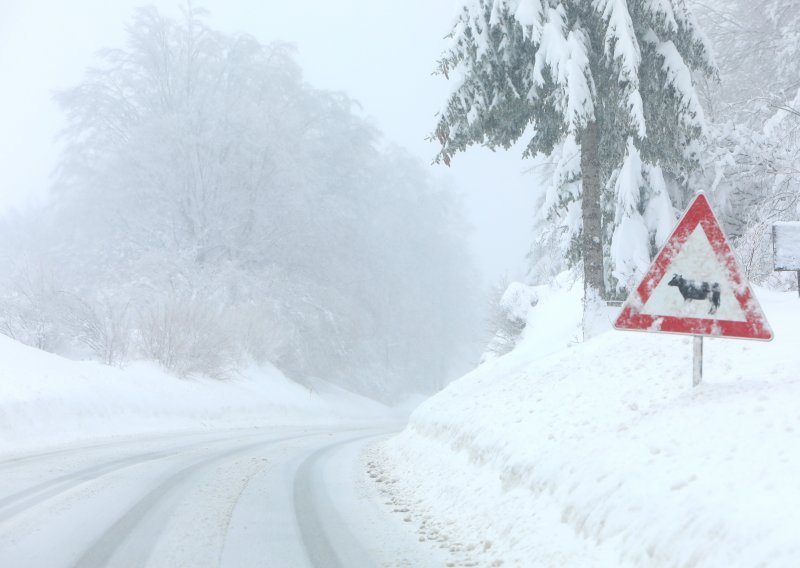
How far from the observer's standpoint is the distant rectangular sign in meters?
7.90

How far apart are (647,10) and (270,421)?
63.8ft

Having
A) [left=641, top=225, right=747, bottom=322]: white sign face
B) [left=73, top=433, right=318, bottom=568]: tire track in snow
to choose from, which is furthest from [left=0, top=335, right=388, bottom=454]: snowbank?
[left=641, top=225, right=747, bottom=322]: white sign face

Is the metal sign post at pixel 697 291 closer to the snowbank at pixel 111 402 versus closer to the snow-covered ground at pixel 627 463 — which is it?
the snow-covered ground at pixel 627 463

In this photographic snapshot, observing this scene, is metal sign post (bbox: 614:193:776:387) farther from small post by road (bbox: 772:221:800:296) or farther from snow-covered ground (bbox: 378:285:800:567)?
small post by road (bbox: 772:221:800:296)

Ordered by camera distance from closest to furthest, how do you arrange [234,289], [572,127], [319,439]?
[572,127]
[319,439]
[234,289]

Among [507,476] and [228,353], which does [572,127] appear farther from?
[228,353]

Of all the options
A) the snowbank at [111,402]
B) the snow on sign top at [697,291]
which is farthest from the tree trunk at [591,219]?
the snowbank at [111,402]

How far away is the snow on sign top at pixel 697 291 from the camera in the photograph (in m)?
5.89

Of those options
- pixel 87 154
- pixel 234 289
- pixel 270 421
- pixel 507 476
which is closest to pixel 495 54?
pixel 507 476

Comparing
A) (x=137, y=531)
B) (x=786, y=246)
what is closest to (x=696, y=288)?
(x=786, y=246)

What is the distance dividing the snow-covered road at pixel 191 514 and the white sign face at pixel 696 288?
271cm

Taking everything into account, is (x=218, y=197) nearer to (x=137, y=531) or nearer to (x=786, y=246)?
(x=137, y=531)

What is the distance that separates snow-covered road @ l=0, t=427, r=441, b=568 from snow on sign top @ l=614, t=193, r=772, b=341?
2.60 meters

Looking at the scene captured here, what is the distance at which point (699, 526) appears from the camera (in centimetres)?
405
